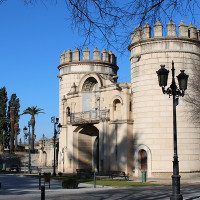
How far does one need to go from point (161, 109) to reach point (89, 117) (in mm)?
8586

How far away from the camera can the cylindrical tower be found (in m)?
29.6

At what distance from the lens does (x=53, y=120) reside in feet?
121

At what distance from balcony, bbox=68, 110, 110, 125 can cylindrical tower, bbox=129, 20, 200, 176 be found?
343 centimetres

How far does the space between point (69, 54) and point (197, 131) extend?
18.2 metres

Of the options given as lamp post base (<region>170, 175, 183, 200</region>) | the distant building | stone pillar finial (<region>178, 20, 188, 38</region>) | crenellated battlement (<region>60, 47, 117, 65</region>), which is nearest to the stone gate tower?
crenellated battlement (<region>60, 47, 117, 65</region>)

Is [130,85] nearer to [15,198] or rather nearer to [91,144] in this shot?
[91,144]

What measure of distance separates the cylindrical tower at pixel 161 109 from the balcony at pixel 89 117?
11.2ft

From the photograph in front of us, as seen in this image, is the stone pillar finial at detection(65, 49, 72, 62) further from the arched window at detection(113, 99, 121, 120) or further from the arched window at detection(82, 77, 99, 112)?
the arched window at detection(113, 99, 121, 120)

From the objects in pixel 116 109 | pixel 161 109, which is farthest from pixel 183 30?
pixel 116 109

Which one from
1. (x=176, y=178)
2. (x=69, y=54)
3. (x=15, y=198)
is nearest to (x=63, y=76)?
(x=69, y=54)

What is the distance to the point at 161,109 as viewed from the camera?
30.0 metres

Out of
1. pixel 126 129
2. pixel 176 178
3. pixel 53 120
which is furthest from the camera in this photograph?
pixel 53 120

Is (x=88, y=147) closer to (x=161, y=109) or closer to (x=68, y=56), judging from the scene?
(x=68, y=56)

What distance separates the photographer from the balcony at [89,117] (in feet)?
111
